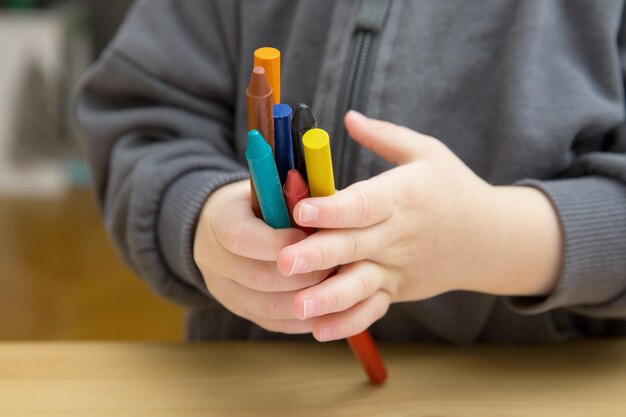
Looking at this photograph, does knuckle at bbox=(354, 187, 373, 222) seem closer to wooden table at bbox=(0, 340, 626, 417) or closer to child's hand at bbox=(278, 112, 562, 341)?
child's hand at bbox=(278, 112, 562, 341)

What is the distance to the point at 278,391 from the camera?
40 centimetres

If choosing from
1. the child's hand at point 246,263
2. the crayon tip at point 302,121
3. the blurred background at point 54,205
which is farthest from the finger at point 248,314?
the blurred background at point 54,205

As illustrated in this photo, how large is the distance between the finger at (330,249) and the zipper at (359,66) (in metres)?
0.12

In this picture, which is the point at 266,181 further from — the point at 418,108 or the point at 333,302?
the point at 418,108

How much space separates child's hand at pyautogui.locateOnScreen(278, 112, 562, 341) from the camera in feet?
1.05

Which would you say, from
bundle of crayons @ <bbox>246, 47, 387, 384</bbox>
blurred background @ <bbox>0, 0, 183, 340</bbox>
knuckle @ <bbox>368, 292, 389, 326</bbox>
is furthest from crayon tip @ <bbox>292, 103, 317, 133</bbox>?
blurred background @ <bbox>0, 0, 183, 340</bbox>

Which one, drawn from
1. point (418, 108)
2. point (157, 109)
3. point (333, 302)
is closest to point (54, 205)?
point (157, 109)

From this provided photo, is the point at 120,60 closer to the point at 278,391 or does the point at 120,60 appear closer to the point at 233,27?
the point at 233,27

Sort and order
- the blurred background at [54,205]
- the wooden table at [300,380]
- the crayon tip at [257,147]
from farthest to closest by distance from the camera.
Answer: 1. the blurred background at [54,205]
2. the wooden table at [300,380]
3. the crayon tip at [257,147]

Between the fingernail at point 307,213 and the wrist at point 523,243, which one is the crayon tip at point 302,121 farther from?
the wrist at point 523,243

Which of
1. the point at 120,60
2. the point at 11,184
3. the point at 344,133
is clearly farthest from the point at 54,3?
the point at 344,133

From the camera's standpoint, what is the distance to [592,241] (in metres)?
0.42

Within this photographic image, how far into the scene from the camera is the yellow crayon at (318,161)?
29 centimetres

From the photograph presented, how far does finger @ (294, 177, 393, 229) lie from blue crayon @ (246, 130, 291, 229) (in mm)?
12
